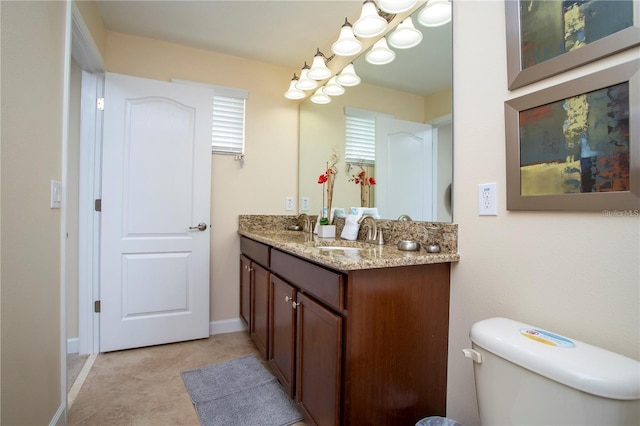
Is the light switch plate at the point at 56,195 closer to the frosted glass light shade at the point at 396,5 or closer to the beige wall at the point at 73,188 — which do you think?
the beige wall at the point at 73,188

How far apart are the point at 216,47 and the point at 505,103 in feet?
7.57

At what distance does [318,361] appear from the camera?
1.24 meters

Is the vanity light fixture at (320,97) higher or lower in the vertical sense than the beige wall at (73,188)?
higher

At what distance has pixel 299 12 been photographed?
201 cm

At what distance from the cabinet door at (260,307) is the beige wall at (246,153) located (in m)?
0.55

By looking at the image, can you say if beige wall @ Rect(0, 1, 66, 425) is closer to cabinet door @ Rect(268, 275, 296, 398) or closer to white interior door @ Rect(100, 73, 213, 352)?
white interior door @ Rect(100, 73, 213, 352)

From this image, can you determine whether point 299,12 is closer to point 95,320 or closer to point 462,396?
point 462,396

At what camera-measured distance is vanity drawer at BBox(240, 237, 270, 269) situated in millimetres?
1899

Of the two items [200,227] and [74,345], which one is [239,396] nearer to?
[200,227]

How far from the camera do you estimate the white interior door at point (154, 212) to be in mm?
2195

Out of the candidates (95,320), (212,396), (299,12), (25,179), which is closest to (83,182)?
(95,320)

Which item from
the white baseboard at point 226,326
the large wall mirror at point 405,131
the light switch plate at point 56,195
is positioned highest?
the large wall mirror at point 405,131

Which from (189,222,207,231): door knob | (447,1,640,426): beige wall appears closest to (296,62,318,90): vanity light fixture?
(447,1,640,426): beige wall

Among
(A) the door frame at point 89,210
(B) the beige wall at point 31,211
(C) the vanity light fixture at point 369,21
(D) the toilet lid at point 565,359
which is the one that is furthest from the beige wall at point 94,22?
(D) the toilet lid at point 565,359
